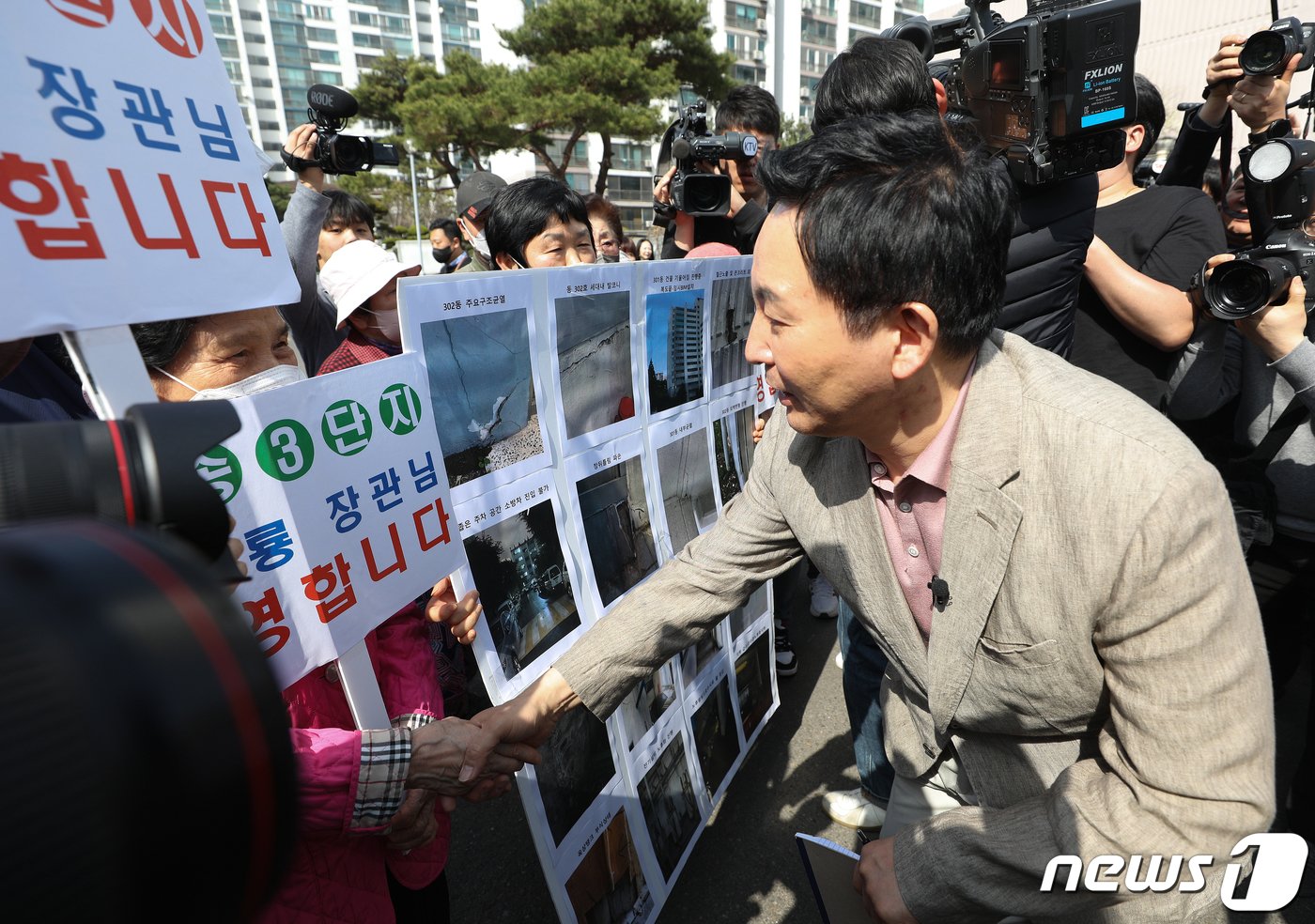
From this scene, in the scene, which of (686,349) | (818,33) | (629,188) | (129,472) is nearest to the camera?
(129,472)

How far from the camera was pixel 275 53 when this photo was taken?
2244 inches

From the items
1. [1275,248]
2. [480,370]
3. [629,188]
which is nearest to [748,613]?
[480,370]

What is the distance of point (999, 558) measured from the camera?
116 cm

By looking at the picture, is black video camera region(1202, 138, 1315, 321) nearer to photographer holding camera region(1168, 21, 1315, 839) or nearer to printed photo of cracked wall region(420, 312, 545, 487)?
photographer holding camera region(1168, 21, 1315, 839)

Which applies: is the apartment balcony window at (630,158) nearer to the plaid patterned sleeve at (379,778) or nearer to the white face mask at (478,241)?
the white face mask at (478,241)

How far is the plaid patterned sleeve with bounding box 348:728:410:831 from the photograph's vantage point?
1229 millimetres

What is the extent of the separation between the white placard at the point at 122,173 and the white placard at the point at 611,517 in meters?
0.82

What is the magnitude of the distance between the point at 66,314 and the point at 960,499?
4.09ft

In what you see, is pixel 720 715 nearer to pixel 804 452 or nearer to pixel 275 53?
pixel 804 452

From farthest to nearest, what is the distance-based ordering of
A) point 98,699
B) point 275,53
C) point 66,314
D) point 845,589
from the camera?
point 275,53 → point 845,589 → point 66,314 → point 98,699

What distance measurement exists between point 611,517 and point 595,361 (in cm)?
39

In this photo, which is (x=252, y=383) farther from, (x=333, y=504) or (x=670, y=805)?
(x=670, y=805)

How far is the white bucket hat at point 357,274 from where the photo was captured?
2287 millimetres

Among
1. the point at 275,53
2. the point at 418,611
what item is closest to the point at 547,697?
the point at 418,611
